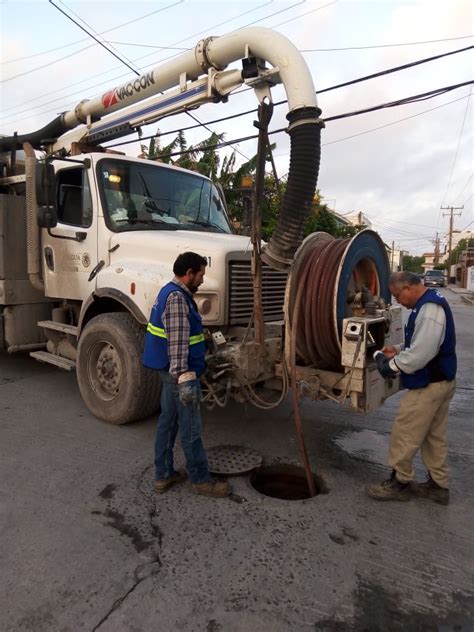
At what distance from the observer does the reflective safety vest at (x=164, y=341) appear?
3.32m

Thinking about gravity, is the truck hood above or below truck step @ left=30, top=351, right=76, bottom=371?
above

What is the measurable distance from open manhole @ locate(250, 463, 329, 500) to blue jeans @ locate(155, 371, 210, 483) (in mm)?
551

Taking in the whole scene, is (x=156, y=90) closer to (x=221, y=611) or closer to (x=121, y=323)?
(x=121, y=323)

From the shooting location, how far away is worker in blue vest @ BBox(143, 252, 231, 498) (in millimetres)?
3188

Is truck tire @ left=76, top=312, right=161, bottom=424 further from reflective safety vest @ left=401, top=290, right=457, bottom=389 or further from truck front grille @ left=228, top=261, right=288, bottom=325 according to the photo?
reflective safety vest @ left=401, top=290, right=457, bottom=389

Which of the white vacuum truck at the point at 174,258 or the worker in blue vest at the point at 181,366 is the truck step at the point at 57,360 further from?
the worker in blue vest at the point at 181,366

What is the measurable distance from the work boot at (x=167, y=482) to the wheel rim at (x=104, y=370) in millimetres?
1331

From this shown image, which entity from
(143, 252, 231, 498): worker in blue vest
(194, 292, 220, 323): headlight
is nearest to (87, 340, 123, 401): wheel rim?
(194, 292, 220, 323): headlight

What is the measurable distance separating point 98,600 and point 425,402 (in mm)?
2377

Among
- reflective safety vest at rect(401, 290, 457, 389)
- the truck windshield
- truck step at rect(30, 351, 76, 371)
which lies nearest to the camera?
reflective safety vest at rect(401, 290, 457, 389)

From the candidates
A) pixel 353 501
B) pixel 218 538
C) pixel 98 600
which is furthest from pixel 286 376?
pixel 98 600

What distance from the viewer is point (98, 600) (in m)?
2.38

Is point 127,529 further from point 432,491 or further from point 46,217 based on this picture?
point 46,217

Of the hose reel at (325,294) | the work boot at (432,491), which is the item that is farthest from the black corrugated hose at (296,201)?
the work boot at (432,491)
